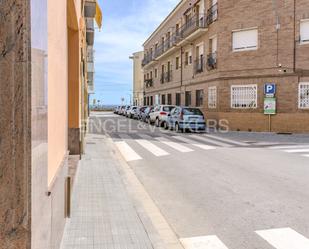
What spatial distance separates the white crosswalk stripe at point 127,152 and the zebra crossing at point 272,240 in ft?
22.5

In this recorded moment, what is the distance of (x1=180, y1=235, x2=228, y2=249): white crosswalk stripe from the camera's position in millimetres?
4184

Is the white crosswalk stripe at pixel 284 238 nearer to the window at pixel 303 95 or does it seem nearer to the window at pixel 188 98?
the window at pixel 303 95

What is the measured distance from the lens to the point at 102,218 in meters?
4.86

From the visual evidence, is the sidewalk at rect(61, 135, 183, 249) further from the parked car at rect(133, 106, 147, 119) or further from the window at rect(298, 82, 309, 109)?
the parked car at rect(133, 106, 147, 119)

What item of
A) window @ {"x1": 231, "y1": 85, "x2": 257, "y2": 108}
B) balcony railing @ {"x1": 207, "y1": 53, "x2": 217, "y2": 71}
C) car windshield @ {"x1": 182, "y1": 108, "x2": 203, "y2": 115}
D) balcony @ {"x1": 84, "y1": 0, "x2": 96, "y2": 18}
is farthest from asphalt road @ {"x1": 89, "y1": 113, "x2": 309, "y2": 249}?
balcony railing @ {"x1": 207, "y1": 53, "x2": 217, "y2": 71}

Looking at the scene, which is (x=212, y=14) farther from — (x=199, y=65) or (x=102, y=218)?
(x=102, y=218)

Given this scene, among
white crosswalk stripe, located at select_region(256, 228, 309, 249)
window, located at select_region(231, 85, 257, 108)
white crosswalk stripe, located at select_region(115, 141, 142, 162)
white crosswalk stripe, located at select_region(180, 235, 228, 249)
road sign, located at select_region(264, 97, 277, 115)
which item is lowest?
white crosswalk stripe, located at select_region(180, 235, 228, 249)

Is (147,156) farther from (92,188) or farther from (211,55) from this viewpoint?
(211,55)

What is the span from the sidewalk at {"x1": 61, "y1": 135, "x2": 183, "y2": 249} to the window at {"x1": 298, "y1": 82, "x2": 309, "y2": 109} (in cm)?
1626

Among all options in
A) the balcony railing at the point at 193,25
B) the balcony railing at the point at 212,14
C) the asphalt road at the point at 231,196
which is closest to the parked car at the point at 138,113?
the balcony railing at the point at 193,25

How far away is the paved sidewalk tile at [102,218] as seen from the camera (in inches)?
157

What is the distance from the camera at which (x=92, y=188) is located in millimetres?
6672

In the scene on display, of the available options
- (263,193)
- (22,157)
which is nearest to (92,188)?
(263,193)

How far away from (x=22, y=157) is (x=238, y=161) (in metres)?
9.37
